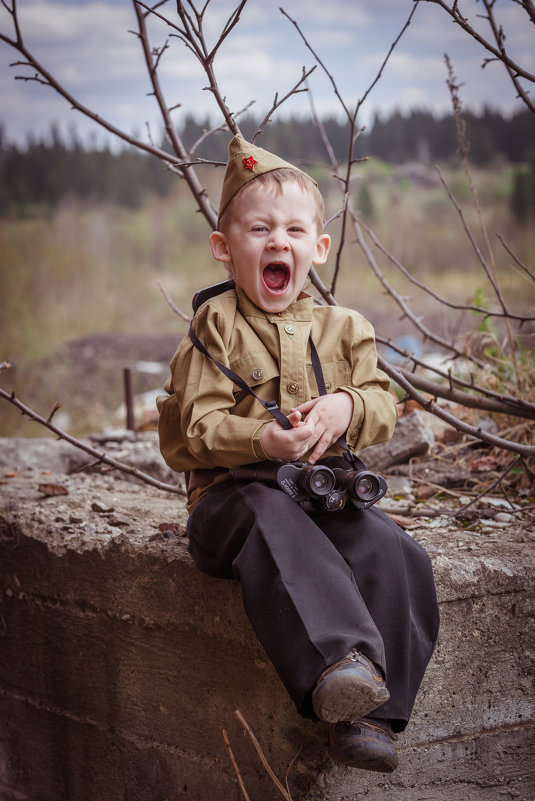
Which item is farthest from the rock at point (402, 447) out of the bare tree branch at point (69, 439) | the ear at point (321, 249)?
the ear at point (321, 249)

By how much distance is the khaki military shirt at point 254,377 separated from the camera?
163 cm

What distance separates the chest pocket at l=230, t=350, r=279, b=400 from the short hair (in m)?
0.32

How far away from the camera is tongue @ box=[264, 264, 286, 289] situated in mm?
1745

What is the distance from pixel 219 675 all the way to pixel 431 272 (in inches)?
197

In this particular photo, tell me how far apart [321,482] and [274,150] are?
4.18 metres

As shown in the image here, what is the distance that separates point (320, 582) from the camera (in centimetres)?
149

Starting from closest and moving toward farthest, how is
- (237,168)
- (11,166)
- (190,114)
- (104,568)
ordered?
(237,168)
(104,568)
(190,114)
(11,166)

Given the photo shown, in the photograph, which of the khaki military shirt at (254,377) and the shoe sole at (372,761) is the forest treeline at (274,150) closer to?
the khaki military shirt at (254,377)

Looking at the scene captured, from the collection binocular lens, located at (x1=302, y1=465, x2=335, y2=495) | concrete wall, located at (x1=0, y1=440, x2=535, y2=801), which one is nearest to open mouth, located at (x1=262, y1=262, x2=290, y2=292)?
binocular lens, located at (x1=302, y1=465, x2=335, y2=495)

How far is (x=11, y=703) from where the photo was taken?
2.48 meters

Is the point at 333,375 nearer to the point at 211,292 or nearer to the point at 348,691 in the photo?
the point at 211,292

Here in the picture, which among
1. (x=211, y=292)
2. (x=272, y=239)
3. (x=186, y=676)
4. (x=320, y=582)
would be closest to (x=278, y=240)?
(x=272, y=239)

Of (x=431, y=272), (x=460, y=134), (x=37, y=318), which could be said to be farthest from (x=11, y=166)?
(x=460, y=134)

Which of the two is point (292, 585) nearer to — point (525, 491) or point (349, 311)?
point (349, 311)
